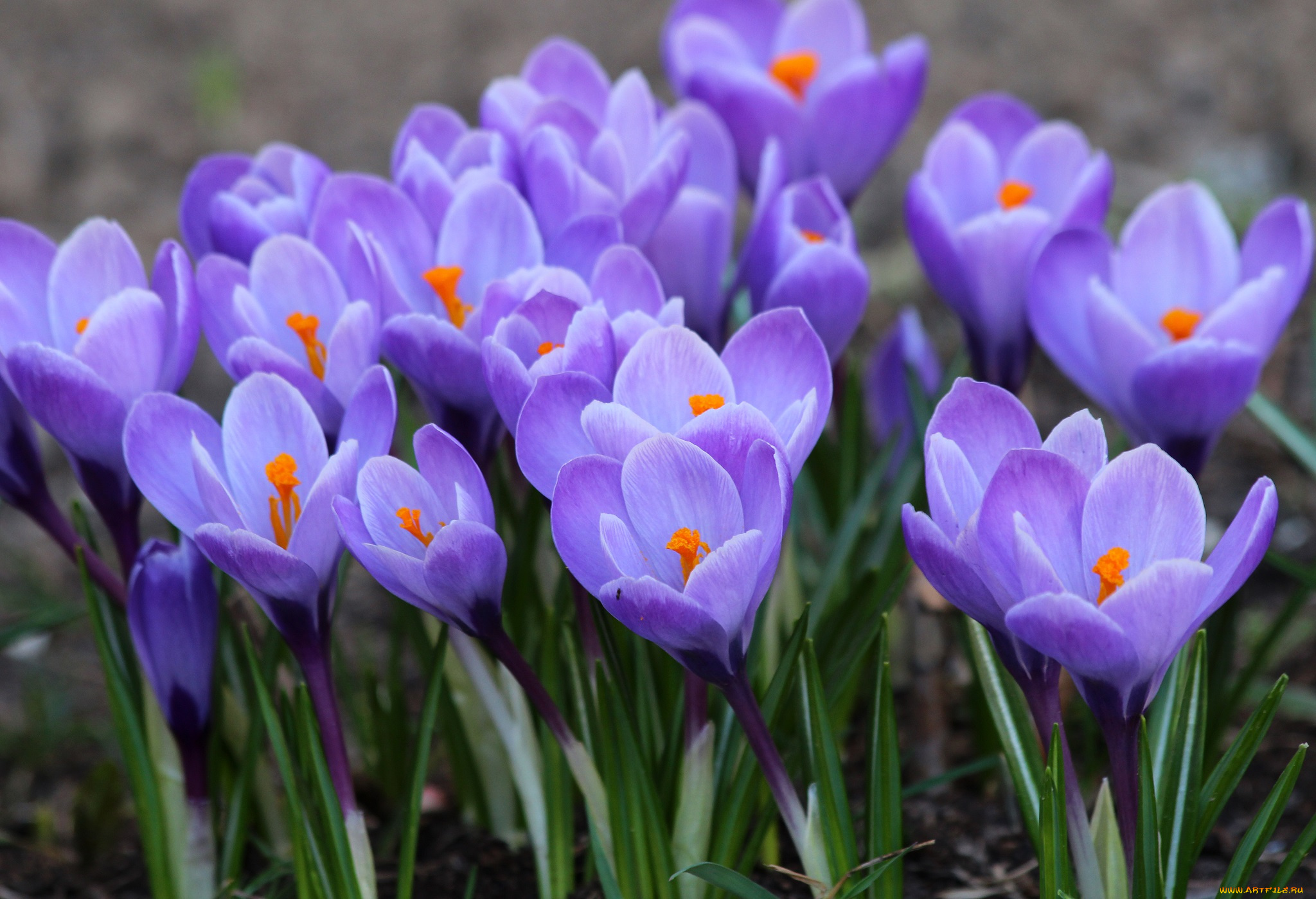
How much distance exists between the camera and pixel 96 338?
1090 millimetres

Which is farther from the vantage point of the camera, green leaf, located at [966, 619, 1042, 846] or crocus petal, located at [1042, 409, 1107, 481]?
green leaf, located at [966, 619, 1042, 846]

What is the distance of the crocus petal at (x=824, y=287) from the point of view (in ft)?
3.99

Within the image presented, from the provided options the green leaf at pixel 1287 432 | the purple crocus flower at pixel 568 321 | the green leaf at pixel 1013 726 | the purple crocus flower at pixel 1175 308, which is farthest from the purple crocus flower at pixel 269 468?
the green leaf at pixel 1287 432

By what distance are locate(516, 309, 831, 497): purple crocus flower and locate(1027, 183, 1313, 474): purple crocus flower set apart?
1.14ft

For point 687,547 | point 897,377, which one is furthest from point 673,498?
point 897,377

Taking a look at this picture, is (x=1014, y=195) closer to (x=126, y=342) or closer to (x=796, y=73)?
(x=796, y=73)

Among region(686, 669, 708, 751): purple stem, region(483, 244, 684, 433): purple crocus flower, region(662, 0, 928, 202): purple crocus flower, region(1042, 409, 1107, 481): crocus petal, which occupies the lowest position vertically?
region(686, 669, 708, 751): purple stem

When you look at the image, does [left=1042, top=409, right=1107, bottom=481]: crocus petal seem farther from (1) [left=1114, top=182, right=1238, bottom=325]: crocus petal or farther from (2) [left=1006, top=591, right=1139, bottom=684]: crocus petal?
(1) [left=1114, top=182, right=1238, bottom=325]: crocus petal

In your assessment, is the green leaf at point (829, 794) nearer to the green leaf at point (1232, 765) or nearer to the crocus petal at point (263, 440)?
the green leaf at point (1232, 765)

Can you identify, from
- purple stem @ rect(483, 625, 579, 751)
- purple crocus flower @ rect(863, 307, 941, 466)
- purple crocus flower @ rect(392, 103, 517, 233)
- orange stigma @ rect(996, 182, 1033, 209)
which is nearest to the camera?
purple stem @ rect(483, 625, 579, 751)

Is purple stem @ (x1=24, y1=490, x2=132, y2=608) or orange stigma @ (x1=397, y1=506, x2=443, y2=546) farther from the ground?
purple stem @ (x1=24, y1=490, x2=132, y2=608)

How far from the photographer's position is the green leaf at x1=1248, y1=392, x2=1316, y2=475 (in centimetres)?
153

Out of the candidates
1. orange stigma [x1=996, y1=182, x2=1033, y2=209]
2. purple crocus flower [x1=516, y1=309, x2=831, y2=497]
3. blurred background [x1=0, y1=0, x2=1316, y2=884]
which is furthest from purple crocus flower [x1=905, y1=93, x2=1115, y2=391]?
blurred background [x1=0, y1=0, x2=1316, y2=884]

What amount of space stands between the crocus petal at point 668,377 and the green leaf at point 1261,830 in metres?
0.52
